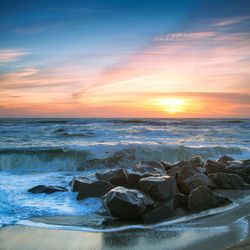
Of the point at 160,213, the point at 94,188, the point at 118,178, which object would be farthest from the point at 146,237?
the point at 118,178

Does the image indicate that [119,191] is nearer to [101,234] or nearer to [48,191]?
[101,234]

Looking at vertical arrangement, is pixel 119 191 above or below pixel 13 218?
above

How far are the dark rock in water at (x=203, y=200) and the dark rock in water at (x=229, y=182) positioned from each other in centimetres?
92

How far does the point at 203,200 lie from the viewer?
3613 millimetres

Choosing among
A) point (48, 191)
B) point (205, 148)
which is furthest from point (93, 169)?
point (205, 148)

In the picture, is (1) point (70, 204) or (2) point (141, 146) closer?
(1) point (70, 204)

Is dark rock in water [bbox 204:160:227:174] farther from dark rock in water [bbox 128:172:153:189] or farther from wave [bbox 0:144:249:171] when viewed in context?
wave [bbox 0:144:249:171]

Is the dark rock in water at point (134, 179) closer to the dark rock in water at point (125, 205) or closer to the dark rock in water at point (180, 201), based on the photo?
the dark rock in water at point (180, 201)

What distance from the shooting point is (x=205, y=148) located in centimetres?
1030

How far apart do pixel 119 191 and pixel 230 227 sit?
56.2 inches

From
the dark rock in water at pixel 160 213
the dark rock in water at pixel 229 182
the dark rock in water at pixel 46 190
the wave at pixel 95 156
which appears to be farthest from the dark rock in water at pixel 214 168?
the wave at pixel 95 156

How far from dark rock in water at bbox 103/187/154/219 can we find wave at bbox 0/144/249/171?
5215 mm

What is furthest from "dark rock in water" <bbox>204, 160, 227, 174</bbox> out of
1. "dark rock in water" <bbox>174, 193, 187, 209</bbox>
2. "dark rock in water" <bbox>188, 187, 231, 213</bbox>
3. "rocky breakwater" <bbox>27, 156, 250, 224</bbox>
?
"dark rock in water" <bbox>174, 193, 187, 209</bbox>

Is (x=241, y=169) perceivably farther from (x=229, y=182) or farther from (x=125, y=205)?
(x=125, y=205)
